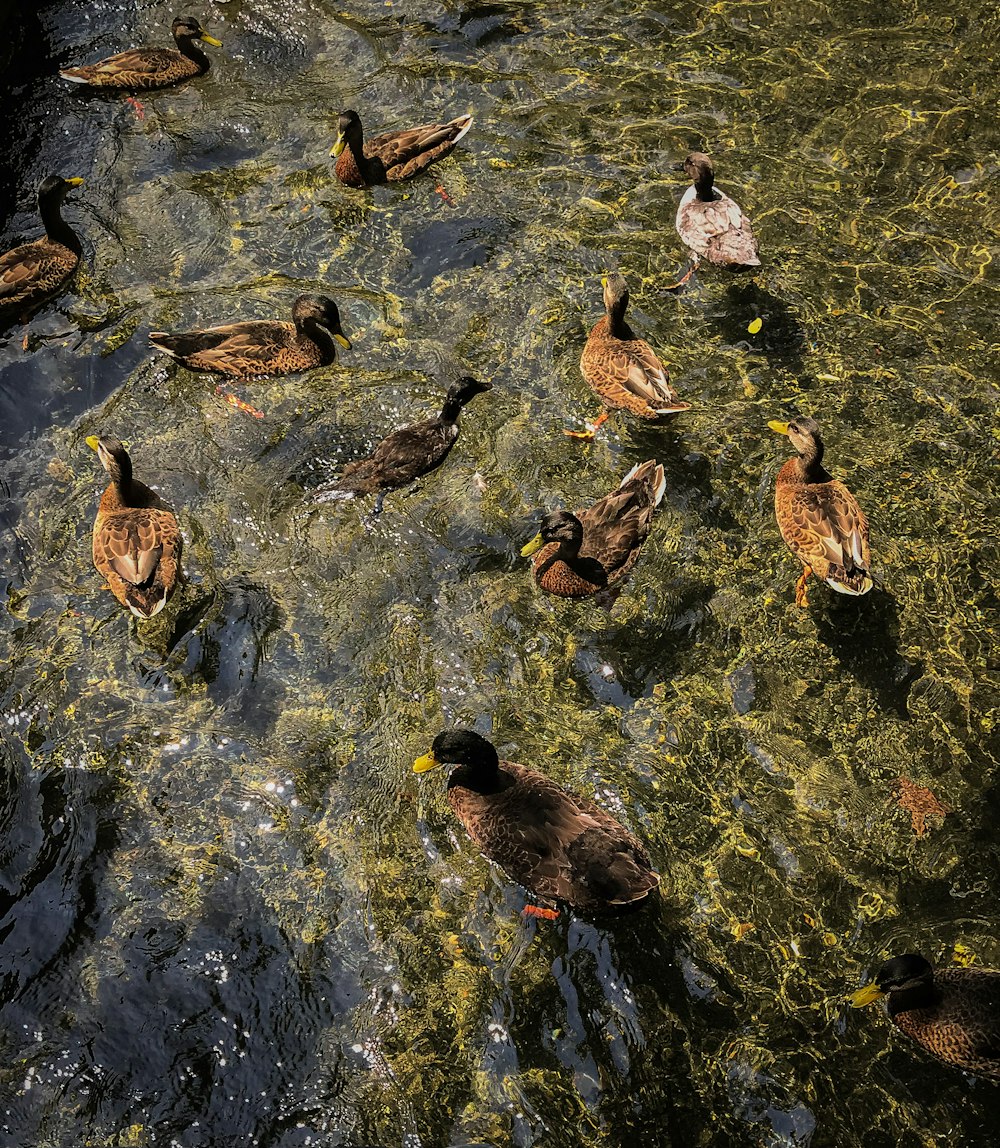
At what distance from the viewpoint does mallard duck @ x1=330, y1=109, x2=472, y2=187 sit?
884 centimetres

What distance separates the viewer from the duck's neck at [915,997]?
4.81 metres

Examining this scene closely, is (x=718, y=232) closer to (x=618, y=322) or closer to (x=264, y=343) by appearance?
(x=618, y=322)

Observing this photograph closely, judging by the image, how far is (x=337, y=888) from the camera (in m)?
5.38

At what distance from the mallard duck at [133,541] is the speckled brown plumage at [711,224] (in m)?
4.95

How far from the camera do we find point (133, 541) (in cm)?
637

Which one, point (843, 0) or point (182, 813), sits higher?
point (843, 0)

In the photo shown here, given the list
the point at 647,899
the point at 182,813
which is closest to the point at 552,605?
the point at 647,899

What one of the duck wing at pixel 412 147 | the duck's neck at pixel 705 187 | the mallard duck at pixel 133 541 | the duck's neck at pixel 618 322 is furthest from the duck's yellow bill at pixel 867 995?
the duck wing at pixel 412 147

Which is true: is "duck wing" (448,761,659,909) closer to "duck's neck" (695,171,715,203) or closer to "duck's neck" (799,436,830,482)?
"duck's neck" (799,436,830,482)

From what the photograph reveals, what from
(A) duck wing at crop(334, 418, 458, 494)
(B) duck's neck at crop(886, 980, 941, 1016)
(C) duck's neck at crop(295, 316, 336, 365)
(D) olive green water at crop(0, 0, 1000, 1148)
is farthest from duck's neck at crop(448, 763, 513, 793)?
(C) duck's neck at crop(295, 316, 336, 365)

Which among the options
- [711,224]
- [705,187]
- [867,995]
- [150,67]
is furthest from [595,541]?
[150,67]

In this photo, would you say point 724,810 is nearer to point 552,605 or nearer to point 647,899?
point 647,899

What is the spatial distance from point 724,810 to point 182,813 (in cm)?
317

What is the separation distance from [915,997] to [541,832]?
A: 203 centimetres
